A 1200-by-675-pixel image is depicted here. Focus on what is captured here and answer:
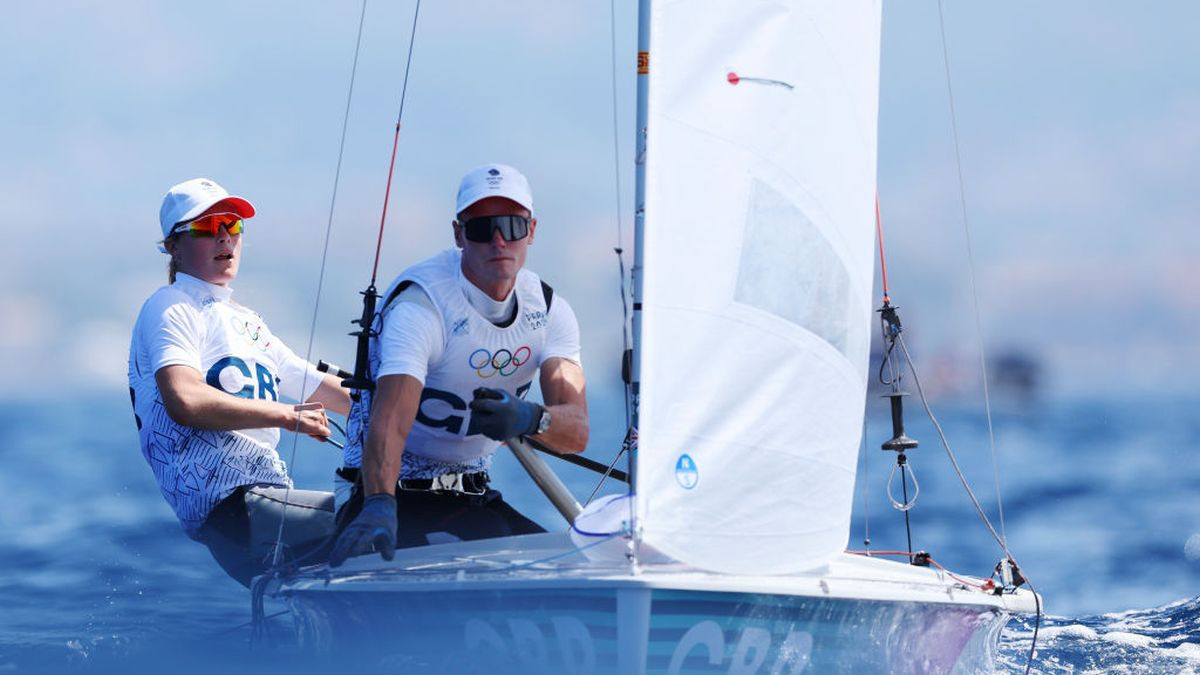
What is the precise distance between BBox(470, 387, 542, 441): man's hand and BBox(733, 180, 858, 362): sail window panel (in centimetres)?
69

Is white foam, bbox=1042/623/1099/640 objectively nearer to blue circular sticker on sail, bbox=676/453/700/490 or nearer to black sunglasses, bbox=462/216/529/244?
black sunglasses, bbox=462/216/529/244

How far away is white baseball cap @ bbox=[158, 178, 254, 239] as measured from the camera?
4918 mm

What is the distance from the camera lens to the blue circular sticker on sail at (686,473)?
3701mm

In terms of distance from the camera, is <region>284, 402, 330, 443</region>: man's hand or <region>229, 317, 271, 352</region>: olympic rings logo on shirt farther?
<region>229, 317, 271, 352</region>: olympic rings logo on shirt

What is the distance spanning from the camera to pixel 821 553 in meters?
4.13

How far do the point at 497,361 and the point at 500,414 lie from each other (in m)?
0.57

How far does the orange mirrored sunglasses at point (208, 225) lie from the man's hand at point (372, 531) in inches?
53.1

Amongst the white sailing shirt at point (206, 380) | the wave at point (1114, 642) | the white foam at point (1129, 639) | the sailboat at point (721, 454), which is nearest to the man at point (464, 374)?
the sailboat at point (721, 454)

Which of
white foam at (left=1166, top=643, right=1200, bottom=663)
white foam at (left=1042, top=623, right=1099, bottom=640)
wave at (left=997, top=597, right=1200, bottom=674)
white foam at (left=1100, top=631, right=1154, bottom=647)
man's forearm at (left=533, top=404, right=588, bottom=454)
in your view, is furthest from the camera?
white foam at (left=1042, top=623, right=1099, bottom=640)

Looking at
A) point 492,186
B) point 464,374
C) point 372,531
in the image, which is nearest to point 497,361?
point 464,374

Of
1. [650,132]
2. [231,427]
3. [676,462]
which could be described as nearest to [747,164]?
[650,132]

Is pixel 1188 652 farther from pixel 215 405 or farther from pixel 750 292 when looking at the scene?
pixel 215 405

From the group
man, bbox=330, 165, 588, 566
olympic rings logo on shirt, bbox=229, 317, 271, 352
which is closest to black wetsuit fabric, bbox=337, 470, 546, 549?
man, bbox=330, 165, 588, 566

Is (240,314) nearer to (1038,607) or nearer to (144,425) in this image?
(144,425)
